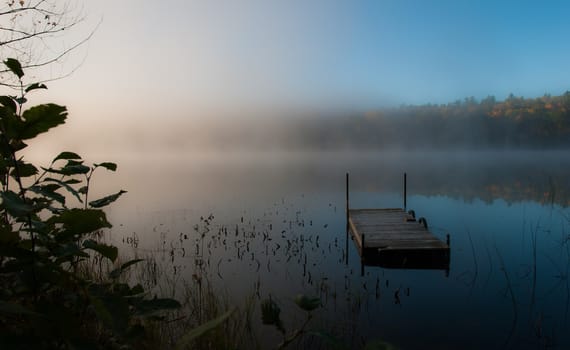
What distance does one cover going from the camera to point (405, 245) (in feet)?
35.4

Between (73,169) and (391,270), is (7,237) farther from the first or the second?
(391,270)

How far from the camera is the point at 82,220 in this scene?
4.59 feet

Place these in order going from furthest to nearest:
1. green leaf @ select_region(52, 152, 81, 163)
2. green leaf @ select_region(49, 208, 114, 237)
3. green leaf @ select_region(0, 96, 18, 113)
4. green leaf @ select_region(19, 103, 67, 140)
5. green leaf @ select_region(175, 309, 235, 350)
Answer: green leaf @ select_region(52, 152, 81, 163), green leaf @ select_region(0, 96, 18, 113), green leaf @ select_region(19, 103, 67, 140), green leaf @ select_region(49, 208, 114, 237), green leaf @ select_region(175, 309, 235, 350)

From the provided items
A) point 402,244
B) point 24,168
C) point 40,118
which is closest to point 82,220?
point 40,118

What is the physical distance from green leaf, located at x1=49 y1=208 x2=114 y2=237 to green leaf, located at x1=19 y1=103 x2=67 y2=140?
443mm

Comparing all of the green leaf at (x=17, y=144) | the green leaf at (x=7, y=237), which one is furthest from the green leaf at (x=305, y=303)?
the green leaf at (x=17, y=144)

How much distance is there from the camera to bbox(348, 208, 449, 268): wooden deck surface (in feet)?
34.6

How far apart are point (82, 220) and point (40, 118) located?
542mm

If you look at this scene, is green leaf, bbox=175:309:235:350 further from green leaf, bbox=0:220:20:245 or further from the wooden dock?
the wooden dock

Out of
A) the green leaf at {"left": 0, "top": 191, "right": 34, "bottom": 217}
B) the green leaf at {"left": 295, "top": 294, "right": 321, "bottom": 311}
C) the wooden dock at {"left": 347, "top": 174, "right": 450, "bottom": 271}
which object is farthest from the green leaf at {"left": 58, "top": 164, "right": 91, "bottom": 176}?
the wooden dock at {"left": 347, "top": 174, "right": 450, "bottom": 271}

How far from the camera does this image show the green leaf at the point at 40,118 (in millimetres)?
1536

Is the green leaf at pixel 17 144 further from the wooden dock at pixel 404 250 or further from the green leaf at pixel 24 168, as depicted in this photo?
the wooden dock at pixel 404 250

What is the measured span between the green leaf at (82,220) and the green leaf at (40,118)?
0.44 metres

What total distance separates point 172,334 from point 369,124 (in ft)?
569
